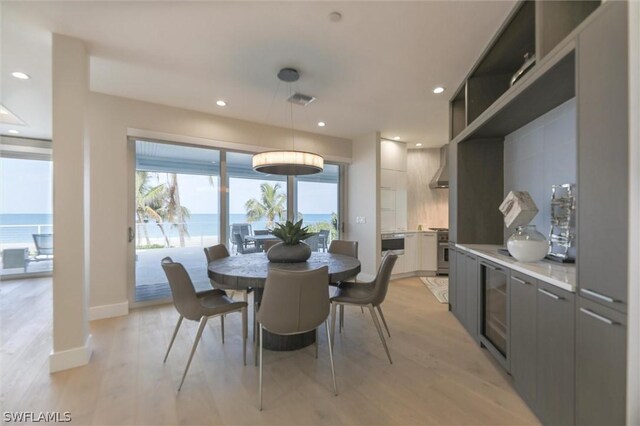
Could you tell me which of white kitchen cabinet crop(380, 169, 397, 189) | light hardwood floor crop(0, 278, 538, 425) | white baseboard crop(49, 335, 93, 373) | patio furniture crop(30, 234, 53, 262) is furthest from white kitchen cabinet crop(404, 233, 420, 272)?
patio furniture crop(30, 234, 53, 262)

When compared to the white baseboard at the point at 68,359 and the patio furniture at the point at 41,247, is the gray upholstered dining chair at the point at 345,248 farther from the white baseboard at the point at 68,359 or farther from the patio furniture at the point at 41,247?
the patio furniture at the point at 41,247

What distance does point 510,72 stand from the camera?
9.15ft

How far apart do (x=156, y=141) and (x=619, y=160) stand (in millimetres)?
4367

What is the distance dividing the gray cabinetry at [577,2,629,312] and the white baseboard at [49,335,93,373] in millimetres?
Result: 3461

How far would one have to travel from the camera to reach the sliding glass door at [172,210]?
12.1 feet

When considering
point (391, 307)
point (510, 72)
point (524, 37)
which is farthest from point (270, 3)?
point (391, 307)

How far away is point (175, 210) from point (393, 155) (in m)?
4.01

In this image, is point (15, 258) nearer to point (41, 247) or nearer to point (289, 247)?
point (41, 247)

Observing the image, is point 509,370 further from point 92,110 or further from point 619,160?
point 92,110

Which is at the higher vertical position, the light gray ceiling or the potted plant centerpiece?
the light gray ceiling

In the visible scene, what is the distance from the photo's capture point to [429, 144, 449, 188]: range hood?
5.39 meters

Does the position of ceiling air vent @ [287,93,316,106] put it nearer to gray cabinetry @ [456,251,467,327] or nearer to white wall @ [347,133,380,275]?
white wall @ [347,133,380,275]

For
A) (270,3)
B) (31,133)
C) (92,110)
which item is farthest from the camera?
(31,133)

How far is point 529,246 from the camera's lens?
6.27 ft
